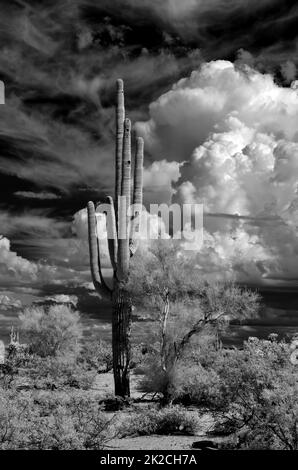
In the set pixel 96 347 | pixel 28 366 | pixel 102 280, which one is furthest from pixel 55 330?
pixel 102 280

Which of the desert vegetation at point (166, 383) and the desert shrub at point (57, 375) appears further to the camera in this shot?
the desert shrub at point (57, 375)

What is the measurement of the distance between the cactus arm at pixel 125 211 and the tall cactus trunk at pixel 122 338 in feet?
2.26

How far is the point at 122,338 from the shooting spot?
18.3 m

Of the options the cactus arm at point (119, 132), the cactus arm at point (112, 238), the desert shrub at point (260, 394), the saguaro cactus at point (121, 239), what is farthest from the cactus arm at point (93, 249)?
the desert shrub at point (260, 394)

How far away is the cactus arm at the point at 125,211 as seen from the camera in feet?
59.6

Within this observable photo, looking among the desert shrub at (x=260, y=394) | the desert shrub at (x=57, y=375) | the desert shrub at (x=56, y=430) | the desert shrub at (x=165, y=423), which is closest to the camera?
the desert shrub at (x=260, y=394)

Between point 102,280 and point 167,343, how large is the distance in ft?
12.9

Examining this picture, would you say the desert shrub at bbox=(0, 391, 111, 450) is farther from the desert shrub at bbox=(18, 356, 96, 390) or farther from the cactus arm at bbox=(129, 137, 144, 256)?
the desert shrub at bbox=(18, 356, 96, 390)

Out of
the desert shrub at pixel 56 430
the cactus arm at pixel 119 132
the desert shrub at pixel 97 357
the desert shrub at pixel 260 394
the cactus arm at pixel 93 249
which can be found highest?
the cactus arm at pixel 119 132

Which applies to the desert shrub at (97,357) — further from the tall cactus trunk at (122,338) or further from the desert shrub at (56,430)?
the desert shrub at (56,430)

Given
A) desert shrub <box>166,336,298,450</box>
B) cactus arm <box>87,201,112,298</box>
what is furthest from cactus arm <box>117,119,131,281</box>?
desert shrub <box>166,336,298,450</box>
